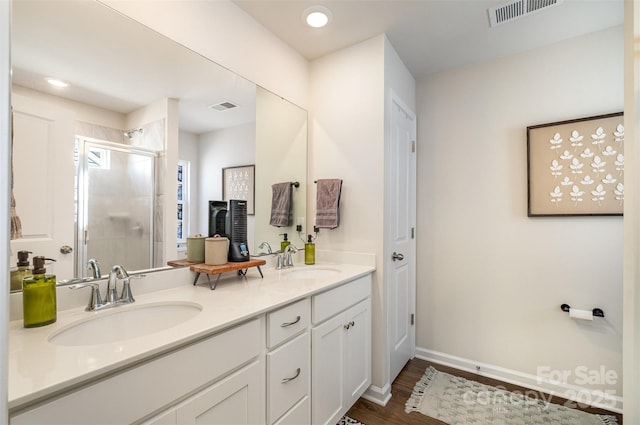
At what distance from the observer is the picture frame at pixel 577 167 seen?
6.16ft

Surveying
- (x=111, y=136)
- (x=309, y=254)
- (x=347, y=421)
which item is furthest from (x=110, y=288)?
(x=347, y=421)

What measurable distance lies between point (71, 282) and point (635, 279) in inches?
81.3

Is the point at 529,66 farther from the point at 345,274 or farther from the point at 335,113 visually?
the point at 345,274

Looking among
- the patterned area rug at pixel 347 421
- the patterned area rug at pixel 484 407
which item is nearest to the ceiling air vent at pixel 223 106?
the patterned area rug at pixel 347 421

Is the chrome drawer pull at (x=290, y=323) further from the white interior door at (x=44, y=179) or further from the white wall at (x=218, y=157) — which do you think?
the white interior door at (x=44, y=179)

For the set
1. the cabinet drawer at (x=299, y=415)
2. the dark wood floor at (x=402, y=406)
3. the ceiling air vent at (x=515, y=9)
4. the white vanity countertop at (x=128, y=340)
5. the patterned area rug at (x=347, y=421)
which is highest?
the ceiling air vent at (x=515, y=9)

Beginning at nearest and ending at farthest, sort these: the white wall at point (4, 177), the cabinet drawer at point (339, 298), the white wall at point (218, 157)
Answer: the white wall at point (4, 177) → the cabinet drawer at point (339, 298) → the white wall at point (218, 157)

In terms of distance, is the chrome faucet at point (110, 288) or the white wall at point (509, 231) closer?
the chrome faucet at point (110, 288)

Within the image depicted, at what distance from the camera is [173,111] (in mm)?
1484

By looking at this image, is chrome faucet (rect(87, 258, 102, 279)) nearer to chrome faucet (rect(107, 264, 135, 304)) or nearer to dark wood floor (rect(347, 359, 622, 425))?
chrome faucet (rect(107, 264, 135, 304))

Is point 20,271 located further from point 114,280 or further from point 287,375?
point 287,375

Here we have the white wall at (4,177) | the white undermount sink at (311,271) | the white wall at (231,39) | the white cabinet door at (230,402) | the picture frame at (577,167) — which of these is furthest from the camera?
the white undermount sink at (311,271)

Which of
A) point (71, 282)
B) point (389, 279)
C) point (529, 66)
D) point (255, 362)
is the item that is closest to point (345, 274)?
point (389, 279)

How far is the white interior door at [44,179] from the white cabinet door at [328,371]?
1.11 metres
